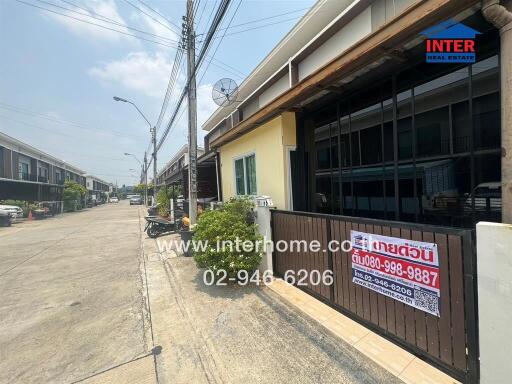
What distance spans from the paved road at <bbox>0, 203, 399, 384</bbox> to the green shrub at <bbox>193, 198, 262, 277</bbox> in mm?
464

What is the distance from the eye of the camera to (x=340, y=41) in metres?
4.46

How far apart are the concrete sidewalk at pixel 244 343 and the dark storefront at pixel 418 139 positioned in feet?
6.72

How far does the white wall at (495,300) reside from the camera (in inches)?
71.9

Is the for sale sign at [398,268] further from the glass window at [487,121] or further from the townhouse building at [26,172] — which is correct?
the townhouse building at [26,172]

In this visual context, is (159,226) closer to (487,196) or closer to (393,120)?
(393,120)

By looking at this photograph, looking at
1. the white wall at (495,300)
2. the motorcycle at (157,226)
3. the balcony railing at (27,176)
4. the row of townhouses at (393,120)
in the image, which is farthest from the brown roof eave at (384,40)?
the balcony railing at (27,176)

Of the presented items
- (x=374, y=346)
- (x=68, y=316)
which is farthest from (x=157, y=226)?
(x=374, y=346)

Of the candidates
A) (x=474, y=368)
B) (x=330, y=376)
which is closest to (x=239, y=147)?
(x=330, y=376)

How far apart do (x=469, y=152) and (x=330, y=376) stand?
2937 millimetres

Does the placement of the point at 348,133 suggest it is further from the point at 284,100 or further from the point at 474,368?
the point at 474,368

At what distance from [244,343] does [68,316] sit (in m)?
3.08

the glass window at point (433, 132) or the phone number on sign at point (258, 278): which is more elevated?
the glass window at point (433, 132)

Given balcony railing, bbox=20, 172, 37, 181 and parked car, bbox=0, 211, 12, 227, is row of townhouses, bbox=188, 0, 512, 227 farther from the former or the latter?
balcony railing, bbox=20, 172, 37, 181

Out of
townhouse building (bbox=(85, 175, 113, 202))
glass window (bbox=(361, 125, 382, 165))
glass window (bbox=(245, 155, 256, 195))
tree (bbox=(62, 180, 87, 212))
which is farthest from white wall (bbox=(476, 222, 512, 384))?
townhouse building (bbox=(85, 175, 113, 202))
